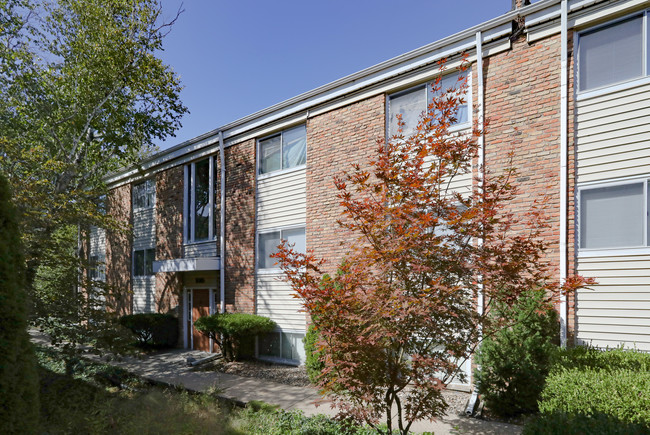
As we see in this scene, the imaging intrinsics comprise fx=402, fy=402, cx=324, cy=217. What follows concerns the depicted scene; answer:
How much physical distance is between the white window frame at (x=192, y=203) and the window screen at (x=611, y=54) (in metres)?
10.7

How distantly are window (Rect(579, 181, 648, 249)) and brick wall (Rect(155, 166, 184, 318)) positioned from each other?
12443 mm

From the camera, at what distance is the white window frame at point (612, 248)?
21.4 feet

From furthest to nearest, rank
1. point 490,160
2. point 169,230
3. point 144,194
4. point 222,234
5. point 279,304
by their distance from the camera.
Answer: point 144,194 → point 169,230 → point 222,234 → point 279,304 → point 490,160

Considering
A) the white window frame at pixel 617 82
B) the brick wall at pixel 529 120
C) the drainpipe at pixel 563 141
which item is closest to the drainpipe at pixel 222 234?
the brick wall at pixel 529 120

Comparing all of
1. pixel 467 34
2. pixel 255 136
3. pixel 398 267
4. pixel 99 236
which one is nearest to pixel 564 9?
pixel 467 34

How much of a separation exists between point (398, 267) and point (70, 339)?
7359mm

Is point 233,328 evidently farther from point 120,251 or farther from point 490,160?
point 120,251

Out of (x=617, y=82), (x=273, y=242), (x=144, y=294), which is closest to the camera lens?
(x=617, y=82)

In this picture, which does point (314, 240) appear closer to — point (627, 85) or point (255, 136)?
point (255, 136)

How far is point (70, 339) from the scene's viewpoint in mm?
8156

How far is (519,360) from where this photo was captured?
20.6ft

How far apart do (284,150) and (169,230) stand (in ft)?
20.6

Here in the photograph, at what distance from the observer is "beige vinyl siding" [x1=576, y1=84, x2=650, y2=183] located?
6684 millimetres

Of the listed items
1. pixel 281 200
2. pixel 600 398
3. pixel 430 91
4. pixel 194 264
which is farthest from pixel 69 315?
pixel 600 398
